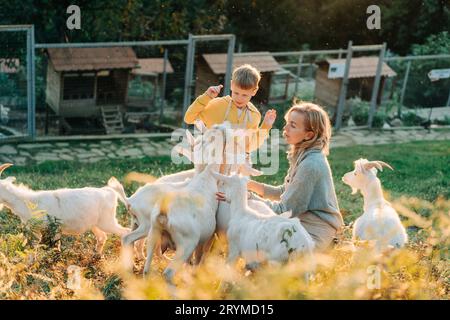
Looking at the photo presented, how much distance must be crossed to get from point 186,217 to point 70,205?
1.84m

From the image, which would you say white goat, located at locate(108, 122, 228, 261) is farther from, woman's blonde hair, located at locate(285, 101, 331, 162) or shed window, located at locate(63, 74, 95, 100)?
shed window, located at locate(63, 74, 95, 100)

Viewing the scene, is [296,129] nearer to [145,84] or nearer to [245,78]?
[245,78]

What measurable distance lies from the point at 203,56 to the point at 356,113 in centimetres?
379

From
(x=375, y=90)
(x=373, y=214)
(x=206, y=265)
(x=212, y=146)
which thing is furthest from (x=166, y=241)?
(x=375, y=90)

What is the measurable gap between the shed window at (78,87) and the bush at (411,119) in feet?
23.1

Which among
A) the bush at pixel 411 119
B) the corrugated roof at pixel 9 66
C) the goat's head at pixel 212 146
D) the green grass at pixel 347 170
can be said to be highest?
the goat's head at pixel 212 146

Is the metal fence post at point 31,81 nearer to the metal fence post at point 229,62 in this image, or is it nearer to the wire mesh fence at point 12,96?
the wire mesh fence at point 12,96

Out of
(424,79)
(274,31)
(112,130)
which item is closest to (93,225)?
(112,130)

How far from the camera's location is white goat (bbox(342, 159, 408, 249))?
6.30 metres

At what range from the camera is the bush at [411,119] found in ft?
50.9

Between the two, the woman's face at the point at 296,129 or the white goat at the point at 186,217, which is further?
the woman's face at the point at 296,129

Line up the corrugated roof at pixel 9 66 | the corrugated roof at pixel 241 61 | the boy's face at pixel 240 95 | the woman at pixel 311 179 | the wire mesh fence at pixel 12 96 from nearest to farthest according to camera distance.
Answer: the woman at pixel 311 179
the boy's face at pixel 240 95
the wire mesh fence at pixel 12 96
the corrugated roof at pixel 9 66
the corrugated roof at pixel 241 61

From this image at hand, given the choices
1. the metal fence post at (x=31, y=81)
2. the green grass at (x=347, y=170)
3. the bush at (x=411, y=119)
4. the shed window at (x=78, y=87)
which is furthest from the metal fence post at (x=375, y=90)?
the metal fence post at (x=31, y=81)

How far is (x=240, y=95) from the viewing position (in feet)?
21.0
